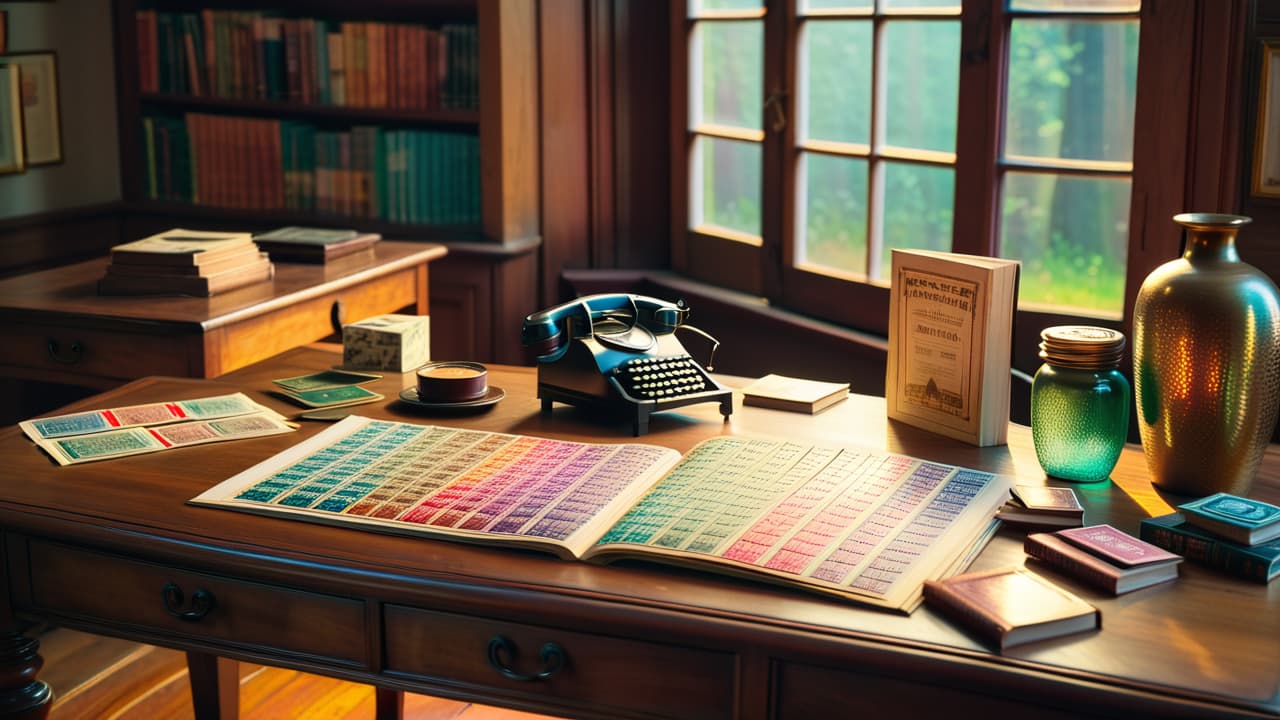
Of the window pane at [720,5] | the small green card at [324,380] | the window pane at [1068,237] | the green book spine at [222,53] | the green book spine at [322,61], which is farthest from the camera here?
the green book spine at [222,53]

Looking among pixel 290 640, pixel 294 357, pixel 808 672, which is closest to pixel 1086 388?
pixel 808 672

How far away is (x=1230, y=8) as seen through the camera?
2.26m

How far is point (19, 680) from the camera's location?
1.55 m

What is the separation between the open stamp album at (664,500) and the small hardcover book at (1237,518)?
0.22 metres

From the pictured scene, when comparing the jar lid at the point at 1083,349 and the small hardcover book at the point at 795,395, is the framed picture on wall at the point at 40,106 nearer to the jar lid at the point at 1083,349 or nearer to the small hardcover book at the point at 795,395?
the small hardcover book at the point at 795,395

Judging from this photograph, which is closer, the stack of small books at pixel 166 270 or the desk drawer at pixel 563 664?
the desk drawer at pixel 563 664

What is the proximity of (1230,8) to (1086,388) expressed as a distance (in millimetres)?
1089

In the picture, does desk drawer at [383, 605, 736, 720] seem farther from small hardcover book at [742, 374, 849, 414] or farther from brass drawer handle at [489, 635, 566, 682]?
small hardcover book at [742, 374, 849, 414]

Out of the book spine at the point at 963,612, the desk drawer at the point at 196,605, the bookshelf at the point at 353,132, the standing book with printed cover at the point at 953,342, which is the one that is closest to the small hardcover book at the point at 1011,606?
the book spine at the point at 963,612

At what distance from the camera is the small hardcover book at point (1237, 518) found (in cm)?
133

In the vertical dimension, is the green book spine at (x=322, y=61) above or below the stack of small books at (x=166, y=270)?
above

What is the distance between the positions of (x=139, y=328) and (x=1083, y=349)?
184cm

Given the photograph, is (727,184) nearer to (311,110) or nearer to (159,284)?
(311,110)

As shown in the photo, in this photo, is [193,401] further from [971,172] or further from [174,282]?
[971,172]
